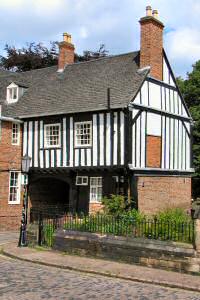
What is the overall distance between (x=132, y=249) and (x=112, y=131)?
26.1 feet

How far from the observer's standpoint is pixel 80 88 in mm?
23188

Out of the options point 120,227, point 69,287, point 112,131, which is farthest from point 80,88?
point 69,287

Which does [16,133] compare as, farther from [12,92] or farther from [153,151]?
[153,151]

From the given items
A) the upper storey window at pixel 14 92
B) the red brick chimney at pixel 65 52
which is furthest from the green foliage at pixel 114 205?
the red brick chimney at pixel 65 52

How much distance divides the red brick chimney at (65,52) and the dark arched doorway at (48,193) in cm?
645

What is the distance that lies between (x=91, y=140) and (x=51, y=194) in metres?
5.58

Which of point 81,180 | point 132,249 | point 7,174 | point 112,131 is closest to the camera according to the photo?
point 132,249

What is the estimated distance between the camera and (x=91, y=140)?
833 inches

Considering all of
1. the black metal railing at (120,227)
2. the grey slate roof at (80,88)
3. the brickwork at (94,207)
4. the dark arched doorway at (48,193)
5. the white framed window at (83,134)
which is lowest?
the black metal railing at (120,227)

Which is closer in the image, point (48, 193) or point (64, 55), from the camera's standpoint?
point (48, 193)

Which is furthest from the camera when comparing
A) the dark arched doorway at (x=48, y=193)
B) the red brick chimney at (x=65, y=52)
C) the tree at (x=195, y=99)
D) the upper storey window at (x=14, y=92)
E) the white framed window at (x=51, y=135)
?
the tree at (x=195, y=99)

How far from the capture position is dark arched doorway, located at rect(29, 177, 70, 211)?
951 inches

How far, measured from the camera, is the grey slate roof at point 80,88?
69.4 feet

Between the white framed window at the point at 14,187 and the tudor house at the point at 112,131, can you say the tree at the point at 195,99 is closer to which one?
the tudor house at the point at 112,131
